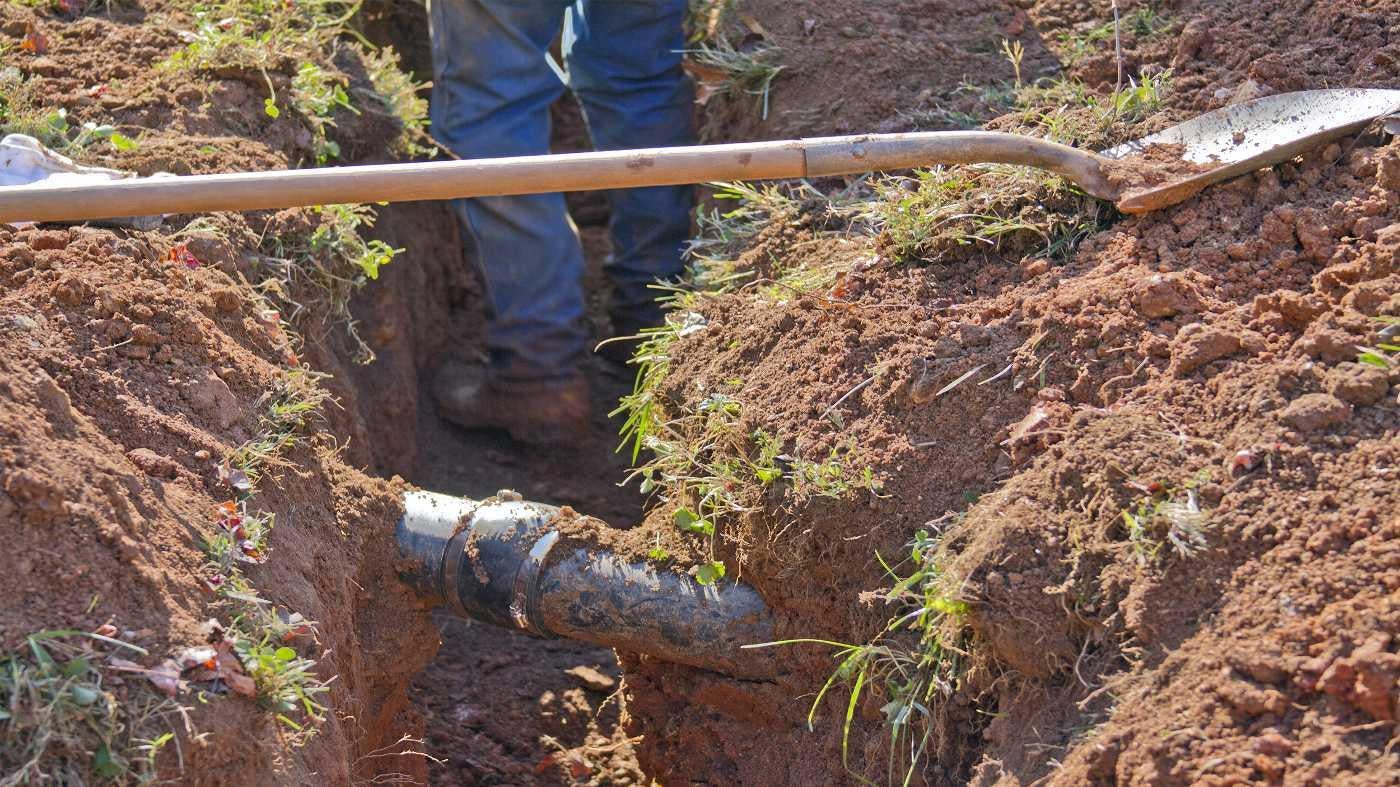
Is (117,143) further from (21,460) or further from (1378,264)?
(1378,264)

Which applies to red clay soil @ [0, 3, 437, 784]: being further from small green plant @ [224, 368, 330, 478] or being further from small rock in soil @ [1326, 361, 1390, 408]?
small rock in soil @ [1326, 361, 1390, 408]

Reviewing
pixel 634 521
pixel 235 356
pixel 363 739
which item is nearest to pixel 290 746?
pixel 363 739

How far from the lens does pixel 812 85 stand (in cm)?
367

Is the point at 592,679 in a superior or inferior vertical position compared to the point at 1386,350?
inferior

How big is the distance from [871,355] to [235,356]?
4.21 ft

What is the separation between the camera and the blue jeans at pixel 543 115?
12.2 ft

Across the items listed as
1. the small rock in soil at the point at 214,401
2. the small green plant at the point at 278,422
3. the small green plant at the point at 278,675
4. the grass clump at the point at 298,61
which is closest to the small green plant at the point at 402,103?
the grass clump at the point at 298,61

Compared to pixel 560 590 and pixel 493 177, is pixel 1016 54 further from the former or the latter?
pixel 560 590

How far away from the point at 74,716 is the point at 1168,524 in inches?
63.8

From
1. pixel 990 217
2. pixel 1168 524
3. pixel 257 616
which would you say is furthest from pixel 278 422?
pixel 1168 524

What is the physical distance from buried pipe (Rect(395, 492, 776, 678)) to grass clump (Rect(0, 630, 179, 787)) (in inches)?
32.4

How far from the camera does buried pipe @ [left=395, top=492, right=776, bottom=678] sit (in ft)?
8.27

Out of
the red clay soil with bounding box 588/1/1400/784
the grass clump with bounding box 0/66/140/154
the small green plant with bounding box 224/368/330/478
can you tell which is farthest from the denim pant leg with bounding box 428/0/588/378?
the small green plant with bounding box 224/368/330/478

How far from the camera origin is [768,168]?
2.50 metres
